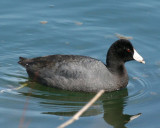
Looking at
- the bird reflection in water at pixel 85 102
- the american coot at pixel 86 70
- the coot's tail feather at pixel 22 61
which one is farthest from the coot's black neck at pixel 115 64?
the coot's tail feather at pixel 22 61

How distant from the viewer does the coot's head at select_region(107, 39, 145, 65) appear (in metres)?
7.14

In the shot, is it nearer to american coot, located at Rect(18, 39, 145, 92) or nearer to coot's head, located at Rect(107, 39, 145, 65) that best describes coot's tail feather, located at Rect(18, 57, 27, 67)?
american coot, located at Rect(18, 39, 145, 92)

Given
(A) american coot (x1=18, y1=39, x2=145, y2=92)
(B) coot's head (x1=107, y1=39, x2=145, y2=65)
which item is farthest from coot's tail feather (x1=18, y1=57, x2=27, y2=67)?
(B) coot's head (x1=107, y1=39, x2=145, y2=65)

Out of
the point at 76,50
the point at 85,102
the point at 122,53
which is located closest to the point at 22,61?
the point at 76,50

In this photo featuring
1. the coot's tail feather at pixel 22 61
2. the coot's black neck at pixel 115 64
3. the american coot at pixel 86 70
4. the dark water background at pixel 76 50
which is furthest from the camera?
the coot's tail feather at pixel 22 61

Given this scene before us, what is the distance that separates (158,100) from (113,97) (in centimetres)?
85

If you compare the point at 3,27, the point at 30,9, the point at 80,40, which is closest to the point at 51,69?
the point at 80,40

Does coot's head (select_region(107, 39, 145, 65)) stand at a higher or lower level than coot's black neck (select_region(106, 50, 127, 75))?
higher

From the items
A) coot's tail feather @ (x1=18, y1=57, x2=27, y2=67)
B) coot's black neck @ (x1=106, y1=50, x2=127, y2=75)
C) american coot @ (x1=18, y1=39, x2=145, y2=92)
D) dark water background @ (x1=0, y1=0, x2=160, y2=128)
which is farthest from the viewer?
coot's tail feather @ (x1=18, y1=57, x2=27, y2=67)

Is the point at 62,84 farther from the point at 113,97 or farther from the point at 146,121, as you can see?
the point at 146,121

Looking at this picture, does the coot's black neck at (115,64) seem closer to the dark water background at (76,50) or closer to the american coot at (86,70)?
the american coot at (86,70)

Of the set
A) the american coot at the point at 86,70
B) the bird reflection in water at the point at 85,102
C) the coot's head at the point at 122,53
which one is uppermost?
the coot's head at the point at 122,53

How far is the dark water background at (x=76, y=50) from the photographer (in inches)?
246

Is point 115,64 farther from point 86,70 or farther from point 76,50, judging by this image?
point 76,50
